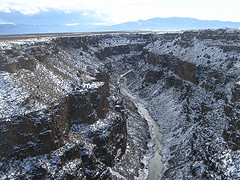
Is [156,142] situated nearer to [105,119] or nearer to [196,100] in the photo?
[196,100]

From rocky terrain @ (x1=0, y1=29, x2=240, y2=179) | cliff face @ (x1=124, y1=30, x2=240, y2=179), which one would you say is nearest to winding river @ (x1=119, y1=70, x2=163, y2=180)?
rocky terrain @ (x1=0, y1=29, x2=240, y2=179)

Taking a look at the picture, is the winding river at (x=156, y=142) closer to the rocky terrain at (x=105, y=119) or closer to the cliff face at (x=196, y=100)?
the rocky terrain at (x=105, y=119)

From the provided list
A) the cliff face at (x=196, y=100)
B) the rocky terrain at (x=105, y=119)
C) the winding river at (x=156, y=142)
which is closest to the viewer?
the rocky terrain at (x=105, y=119)

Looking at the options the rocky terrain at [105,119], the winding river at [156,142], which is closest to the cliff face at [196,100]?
the rocky terrain at [105,119]

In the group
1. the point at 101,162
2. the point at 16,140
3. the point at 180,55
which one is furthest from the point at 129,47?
the point at 16,140

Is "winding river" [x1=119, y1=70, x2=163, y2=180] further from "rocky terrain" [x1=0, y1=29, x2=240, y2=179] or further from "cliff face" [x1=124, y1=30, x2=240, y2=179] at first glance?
"cliff face" [x1=124, y1=30, x2=240, y2=179]

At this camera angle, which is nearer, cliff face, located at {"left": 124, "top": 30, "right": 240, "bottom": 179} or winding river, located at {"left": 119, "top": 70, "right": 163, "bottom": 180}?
cliff face, located at {"left": 124, "top": 30, "right": 240, "bottom": 179}

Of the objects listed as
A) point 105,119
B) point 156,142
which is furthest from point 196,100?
point 105,119

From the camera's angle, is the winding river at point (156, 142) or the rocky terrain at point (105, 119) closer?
the rocky terrain at point (105, 119)
